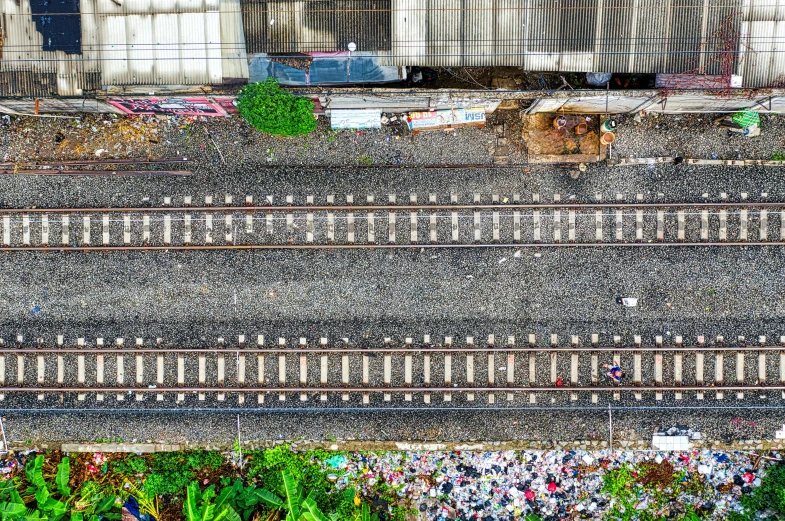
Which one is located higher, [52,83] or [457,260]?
[52,83]

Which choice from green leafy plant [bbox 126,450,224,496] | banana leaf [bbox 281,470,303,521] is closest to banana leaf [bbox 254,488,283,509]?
banana leaf [bbox 281,470,303,521]

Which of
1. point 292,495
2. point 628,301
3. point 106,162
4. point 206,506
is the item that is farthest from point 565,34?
point 206,506

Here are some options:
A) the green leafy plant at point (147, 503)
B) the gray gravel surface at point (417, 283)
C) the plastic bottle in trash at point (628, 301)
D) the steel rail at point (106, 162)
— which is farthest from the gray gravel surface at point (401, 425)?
the steel rail at point (106, 162)

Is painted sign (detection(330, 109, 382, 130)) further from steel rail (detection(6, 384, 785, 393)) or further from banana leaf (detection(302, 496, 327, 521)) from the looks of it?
banana leaf (detection(302, 496, 327, 521))

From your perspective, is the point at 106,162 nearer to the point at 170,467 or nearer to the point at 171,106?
the point at 171,106

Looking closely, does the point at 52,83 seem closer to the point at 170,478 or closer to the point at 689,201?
the point at 170,478

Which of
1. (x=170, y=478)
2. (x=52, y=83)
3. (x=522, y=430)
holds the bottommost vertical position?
(x=170, y=478)

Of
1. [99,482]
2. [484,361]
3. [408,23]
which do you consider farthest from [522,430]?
[99,482]
